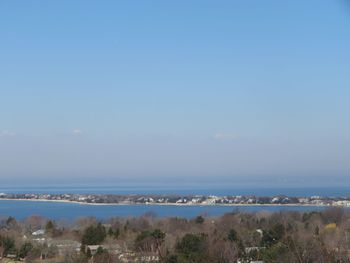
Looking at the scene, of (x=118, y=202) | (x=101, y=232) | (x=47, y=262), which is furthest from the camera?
(x=118, y=202)

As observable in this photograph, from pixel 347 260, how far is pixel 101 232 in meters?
9.64

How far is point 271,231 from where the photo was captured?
64.0ft

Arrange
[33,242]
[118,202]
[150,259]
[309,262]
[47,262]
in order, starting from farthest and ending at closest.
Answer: [118,202] < [33,242] < [47,262] < [150,259] < [309,262]

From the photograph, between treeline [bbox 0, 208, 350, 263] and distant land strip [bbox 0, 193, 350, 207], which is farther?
distant land strip [bbox 0, 193, 350, 207]

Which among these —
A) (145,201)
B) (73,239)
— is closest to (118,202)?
(145,201)

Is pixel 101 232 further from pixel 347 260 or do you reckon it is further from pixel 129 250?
pixel 347 260

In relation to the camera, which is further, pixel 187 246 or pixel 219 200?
pixel 219 200

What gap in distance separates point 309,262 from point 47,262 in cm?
712

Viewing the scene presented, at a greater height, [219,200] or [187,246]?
[219,200]

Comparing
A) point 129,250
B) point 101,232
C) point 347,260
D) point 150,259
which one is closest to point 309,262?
point 347,260

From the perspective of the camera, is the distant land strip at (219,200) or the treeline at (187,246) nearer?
the treeline at (187,246)

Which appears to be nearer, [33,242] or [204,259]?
[204,259]

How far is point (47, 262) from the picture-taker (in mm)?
15797

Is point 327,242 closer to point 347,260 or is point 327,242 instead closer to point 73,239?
point 347,260
